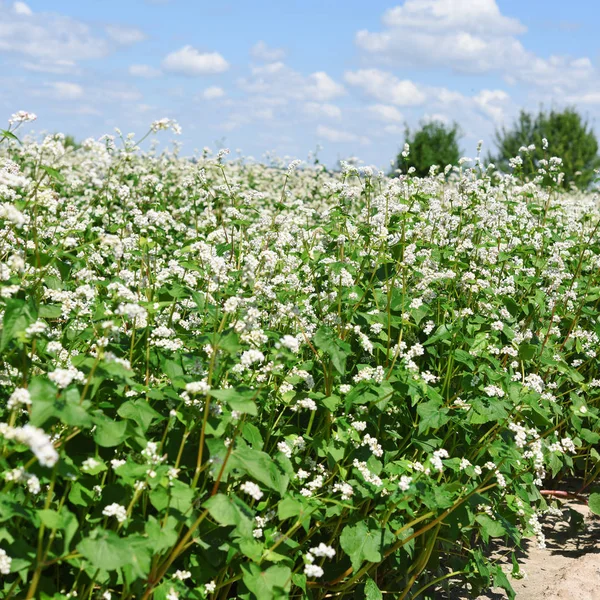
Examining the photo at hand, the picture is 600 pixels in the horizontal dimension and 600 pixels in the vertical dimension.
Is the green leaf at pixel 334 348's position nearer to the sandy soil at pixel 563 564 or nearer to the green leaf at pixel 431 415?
the green leaf at pixel 431 415

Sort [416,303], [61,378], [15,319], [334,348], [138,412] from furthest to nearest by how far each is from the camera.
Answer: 1. [416,303]
2. [334,348]
3. [138,412]
4. [15,319]
5. [61,378]

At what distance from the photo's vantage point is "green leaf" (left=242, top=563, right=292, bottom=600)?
3209 millimetres

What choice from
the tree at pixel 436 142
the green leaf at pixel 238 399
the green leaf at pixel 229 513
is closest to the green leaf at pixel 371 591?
the green leaf at pixel 229 513

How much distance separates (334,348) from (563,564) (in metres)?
2.84

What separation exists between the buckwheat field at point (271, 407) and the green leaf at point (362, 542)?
10mm

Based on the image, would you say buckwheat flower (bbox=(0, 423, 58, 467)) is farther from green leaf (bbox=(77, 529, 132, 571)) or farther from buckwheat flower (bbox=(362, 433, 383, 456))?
buckwheat flower (bbox=(362, 433, 383, 456))

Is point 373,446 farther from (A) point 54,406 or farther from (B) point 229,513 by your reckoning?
(A) point 54,406

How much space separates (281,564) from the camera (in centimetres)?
347

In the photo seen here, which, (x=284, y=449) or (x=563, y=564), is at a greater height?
(x=284, y=449)

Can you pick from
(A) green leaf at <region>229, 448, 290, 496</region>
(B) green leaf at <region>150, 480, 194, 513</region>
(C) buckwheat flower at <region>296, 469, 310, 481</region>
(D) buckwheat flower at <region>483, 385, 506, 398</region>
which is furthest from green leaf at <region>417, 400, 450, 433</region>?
(B) green leaf at <region>150, 480, 194, 513</region>

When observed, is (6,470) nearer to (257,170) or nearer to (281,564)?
(281,564)

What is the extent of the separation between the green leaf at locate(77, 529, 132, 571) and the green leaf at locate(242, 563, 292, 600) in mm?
749

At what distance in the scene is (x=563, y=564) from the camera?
5.43 meters

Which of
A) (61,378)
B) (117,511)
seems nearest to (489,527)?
(117,511)
